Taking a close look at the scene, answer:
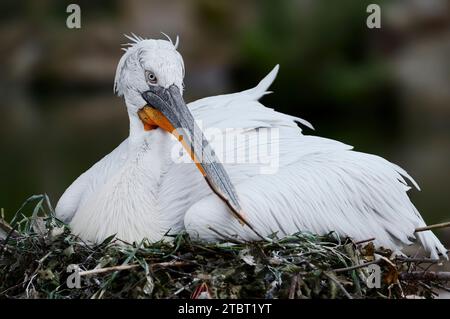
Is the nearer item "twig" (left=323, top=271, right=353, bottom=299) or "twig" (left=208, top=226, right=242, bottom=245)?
"twig" (left=323, top=271, right=353, bottom=299)

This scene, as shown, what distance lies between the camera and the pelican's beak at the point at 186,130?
450cm

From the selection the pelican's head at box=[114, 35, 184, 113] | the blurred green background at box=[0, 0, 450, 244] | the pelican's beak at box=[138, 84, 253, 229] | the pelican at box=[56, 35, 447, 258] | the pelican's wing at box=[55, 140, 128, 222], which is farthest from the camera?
the blurred green background at box=[0, 0, 450, 244]

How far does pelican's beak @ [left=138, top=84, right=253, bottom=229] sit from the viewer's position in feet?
14.8

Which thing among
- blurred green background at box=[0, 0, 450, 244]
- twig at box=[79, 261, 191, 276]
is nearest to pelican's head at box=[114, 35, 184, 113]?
twig at box=[79, 261, 191, 276]

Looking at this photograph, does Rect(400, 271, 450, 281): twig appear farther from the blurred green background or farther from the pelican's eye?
the blurred green background

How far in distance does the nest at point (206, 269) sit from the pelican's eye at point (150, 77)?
0.87 metres

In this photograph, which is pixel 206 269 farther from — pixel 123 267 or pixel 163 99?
pixel 163 99

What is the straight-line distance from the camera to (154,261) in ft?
13.9

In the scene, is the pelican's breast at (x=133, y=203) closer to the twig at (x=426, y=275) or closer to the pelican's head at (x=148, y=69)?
the pelican's head at (x=148, y=69)

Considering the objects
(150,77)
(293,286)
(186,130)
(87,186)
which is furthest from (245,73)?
(293,286)

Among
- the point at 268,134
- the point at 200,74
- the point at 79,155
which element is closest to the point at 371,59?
the point at 200,74

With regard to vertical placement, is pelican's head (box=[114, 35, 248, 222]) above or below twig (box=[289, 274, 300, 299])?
above

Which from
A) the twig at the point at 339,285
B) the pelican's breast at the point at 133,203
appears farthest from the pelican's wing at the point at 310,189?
the twig at the point at 339,285
